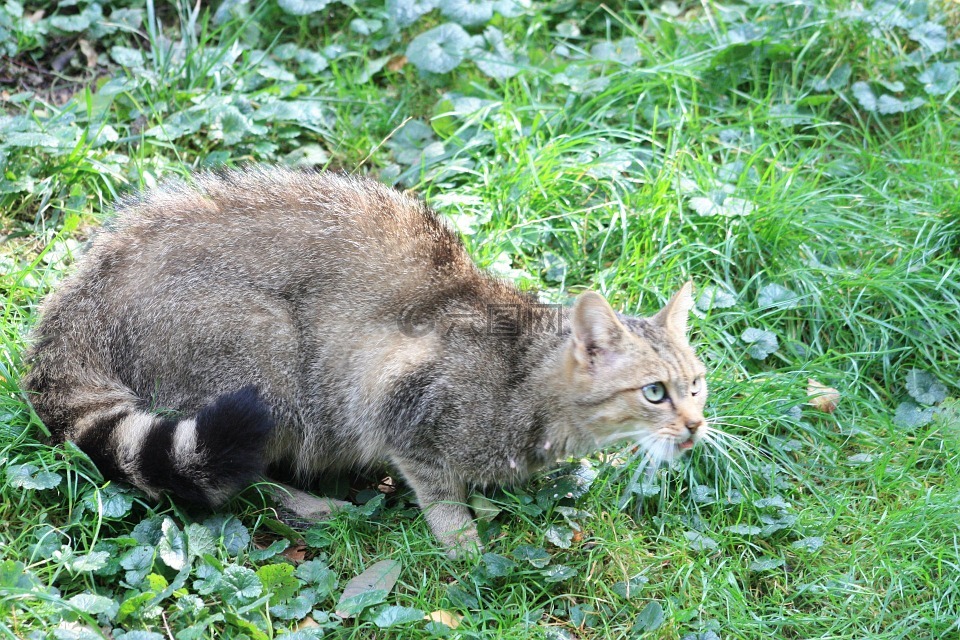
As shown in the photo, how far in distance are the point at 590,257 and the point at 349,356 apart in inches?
64.9

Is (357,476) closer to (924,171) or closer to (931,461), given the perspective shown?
(931,461)

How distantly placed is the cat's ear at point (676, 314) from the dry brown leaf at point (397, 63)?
286 cm

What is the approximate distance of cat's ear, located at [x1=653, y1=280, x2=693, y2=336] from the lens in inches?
162

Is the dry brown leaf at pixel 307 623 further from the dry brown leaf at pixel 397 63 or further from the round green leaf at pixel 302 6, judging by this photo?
the round green leaf at pixel 302 6

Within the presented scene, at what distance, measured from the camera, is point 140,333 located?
400cm

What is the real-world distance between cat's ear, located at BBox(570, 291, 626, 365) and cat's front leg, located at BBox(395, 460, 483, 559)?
0.74m

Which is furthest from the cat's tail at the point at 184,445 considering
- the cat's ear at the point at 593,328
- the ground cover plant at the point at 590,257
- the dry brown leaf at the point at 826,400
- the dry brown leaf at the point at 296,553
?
the dry brown leaf at the point at 826,400

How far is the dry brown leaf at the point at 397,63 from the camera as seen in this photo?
6252 mm

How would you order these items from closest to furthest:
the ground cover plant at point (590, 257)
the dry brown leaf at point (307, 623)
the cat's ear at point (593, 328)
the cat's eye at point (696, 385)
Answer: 1. the dry brown leaf at point (307, 623)
2. the ground cover plant at point (590, 257)
3. the cat's ear at point (593, 328)
4. the cat's eye at point (696, 385)

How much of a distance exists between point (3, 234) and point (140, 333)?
1.63 metres

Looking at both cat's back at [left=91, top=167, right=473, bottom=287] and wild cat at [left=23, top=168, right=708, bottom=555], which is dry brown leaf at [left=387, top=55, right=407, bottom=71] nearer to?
cat's back at [left=91, top=167, right=473, bottom=287]

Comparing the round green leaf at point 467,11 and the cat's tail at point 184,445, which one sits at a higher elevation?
the round green leaf at point 467,11

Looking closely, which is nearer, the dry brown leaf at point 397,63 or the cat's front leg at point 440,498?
the cat's front leg at point 440,498

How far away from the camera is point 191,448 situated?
3.64m
